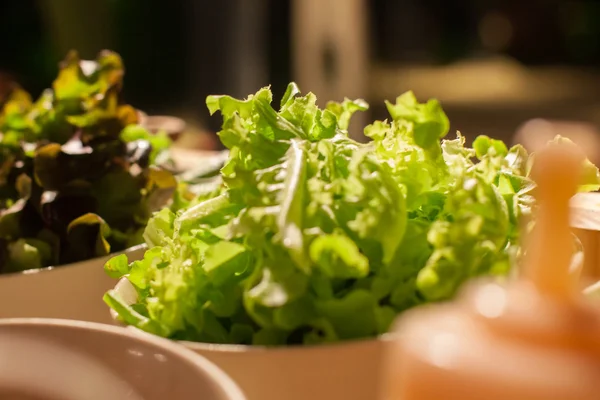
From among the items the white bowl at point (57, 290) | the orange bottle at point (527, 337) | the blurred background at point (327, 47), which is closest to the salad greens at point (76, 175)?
the white bowl at point (57, 290)

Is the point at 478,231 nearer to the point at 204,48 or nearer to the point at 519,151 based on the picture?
the point at 519,151

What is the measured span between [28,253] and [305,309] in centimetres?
41

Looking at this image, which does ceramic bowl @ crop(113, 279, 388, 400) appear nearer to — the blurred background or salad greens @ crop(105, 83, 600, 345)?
salad greens @ crop(105, 83, 600, 345)

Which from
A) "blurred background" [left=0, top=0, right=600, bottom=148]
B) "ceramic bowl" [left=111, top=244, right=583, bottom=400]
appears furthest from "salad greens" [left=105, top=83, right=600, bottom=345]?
"blurred background" [left=0, top=0, right=600, bottom=148]

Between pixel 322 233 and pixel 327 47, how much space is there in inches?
98.6

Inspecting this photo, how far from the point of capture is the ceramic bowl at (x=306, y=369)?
0.44 metres

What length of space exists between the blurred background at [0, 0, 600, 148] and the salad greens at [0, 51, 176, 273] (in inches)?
75.2

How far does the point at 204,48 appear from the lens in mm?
3369

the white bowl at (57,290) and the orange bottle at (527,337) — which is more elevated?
the orange bottle at (527,337)

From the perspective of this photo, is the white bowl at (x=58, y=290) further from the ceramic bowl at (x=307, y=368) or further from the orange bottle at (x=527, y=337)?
the orange bottle at (x=527, y=337)

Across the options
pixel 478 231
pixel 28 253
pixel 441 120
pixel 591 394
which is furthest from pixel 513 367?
pixel 28 253

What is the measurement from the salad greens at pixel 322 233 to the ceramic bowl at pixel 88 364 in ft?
0.16

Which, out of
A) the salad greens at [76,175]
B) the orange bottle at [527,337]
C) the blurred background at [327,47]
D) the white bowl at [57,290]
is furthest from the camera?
the blurred background at [327,47]

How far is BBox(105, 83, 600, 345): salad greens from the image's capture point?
46 cm
